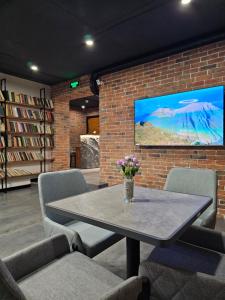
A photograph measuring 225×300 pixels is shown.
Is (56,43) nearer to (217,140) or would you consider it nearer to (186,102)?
(186,102)

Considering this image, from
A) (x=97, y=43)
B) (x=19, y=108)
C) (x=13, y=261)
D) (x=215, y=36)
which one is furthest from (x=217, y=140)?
(x=19, y=108)

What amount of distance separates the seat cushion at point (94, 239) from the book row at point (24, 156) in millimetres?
3685

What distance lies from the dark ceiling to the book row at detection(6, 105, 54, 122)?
3.66 ft

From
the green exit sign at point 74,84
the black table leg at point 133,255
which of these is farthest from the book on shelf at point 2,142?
the black table leg at point 133,255

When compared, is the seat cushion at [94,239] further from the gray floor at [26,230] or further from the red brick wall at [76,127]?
the red brick wall at [76,127]

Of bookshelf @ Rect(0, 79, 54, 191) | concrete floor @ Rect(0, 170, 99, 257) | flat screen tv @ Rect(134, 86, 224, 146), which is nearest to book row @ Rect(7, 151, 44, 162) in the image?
bookshelf @ Rect(0, 79, 54, 191)

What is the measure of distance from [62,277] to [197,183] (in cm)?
158

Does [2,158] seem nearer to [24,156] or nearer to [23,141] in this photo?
[24,156]

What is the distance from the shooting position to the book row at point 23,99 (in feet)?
15.6

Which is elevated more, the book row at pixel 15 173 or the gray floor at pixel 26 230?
the book row at pixel 15 173

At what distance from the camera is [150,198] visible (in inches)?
65.9

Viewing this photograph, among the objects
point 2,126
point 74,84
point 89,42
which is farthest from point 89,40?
point 2,126

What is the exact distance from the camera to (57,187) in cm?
189

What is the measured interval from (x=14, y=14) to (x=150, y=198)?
2.74 meters
